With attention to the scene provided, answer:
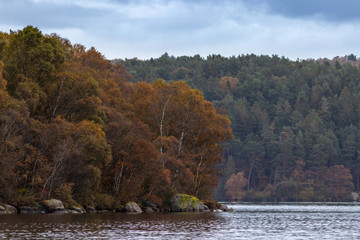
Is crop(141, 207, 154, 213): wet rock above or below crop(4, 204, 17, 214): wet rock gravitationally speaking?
below

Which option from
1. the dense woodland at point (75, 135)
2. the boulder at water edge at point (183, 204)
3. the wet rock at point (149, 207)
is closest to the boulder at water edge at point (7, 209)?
the dense woodland at point (75, 135)

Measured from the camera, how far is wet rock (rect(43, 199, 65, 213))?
2672 inches

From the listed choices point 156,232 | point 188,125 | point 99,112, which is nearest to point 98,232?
point 156,232

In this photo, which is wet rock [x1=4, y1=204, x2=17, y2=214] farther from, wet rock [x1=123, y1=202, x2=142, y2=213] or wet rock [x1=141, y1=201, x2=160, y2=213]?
wet rock [x1=141, y1=201, x2=160, y2=213]

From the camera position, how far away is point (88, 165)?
7188cm

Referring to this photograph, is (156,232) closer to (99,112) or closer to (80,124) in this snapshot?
(80,124)

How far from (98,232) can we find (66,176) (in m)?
30.1

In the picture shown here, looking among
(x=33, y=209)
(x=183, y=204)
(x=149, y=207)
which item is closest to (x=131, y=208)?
(x=149, y=207)

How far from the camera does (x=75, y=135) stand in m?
70.2

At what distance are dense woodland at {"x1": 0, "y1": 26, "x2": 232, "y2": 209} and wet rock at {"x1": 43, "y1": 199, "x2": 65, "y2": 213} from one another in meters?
1.31

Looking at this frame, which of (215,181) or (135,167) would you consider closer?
(135,167)

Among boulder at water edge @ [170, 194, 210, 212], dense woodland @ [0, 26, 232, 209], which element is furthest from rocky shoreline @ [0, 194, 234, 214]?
dense woodland @ [0, 26, 232, 209]

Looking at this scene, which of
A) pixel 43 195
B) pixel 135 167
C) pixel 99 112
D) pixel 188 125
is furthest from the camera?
pixel 188 125

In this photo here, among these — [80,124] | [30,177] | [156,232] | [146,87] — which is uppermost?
[146,87]
